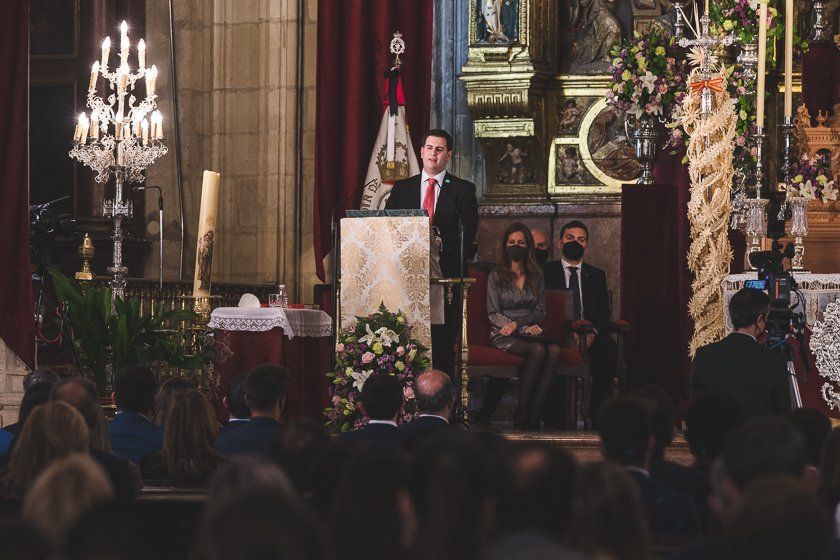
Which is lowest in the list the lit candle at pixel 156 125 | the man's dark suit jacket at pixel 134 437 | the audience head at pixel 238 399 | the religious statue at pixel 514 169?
the man's dark suit jacket at pixel 134 437

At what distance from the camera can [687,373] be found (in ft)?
30.3

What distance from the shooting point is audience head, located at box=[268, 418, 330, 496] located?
4.05 metres

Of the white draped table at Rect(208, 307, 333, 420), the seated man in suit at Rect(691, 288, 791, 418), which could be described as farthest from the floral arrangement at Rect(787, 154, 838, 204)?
the seated man in suit at Rect(691, 288, 791, 418)

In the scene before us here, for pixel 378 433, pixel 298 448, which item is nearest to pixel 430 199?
pixel 378 433

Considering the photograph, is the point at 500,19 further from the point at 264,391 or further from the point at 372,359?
the point at 264,391

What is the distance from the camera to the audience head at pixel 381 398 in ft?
17.6

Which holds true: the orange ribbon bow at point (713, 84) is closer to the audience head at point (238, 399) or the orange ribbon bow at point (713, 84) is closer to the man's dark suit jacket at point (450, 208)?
the man's dark suit jacket at point (450, 208)

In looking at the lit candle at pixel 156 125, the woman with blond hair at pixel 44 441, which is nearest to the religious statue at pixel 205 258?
the lit candle at pixel 156 125

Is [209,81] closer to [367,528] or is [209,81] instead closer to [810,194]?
[810,194]

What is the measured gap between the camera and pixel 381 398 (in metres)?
5.36

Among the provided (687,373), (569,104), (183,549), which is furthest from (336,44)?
(183,549)

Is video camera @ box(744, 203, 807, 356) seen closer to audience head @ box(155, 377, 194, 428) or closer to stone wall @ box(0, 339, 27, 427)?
audience head @ box(155, 377, 194, 428)

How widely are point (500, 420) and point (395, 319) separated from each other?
9.47 feet

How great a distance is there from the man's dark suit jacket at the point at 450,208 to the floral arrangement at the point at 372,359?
0.80 metres
